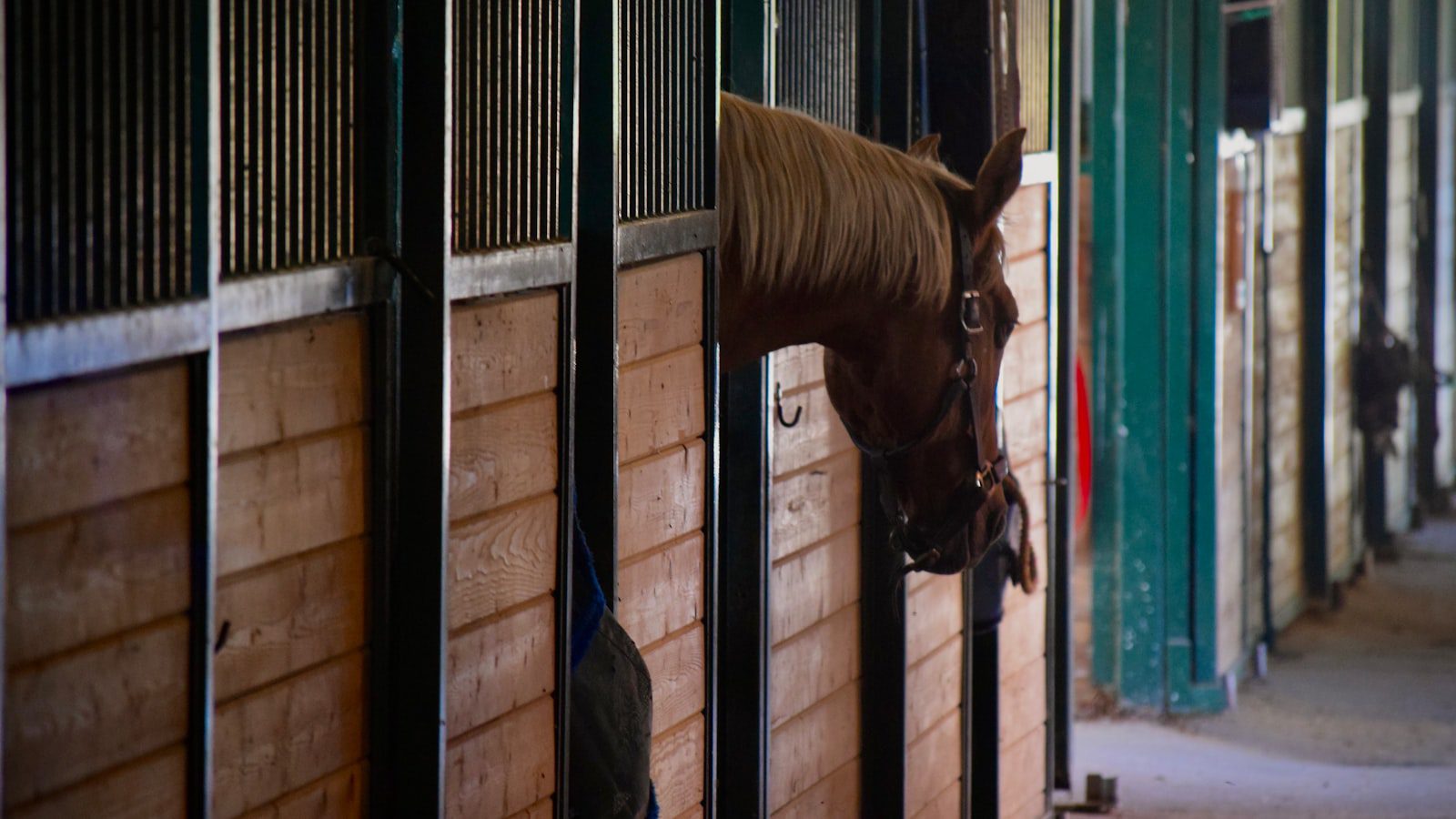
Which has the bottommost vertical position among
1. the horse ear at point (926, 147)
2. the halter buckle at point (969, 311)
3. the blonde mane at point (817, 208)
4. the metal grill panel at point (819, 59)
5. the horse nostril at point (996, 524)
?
the horse nostril at point (996, 524)

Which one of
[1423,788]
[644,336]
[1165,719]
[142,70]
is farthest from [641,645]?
[1165,719]

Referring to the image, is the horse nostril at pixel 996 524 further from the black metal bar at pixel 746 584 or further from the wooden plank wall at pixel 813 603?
the black metal bar at pixel 746 584

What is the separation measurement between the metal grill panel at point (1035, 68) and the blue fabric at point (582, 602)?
217 cm

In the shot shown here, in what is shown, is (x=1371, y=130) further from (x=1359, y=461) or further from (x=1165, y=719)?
(x=1165, y=719)

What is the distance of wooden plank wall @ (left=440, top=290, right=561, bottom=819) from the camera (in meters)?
1.96

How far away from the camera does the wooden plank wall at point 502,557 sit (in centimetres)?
196

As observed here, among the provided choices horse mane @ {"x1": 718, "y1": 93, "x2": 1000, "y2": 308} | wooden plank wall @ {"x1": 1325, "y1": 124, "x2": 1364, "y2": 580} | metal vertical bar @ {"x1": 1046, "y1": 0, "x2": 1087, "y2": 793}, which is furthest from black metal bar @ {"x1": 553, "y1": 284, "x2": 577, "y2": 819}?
wooden plank wall @ {"x1": 1325, "y1": 124, "x2": 1364, "y2": 580}

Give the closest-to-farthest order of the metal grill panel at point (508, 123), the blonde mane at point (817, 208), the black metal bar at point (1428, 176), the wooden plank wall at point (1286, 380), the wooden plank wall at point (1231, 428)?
the metal grill panel at point (508, 123) → the blonde mane at point (817, 208) → the wooden plank wall at point (1231, 428) → the wooden plank wall at point (1286, 380) → the black metal bar at point (1428, 176)

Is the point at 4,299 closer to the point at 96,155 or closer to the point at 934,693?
the point at 96,155

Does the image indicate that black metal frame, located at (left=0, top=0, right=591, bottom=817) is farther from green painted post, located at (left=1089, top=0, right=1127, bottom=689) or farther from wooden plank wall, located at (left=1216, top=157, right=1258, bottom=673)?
wooden plank wall, located at (left=1216, top=157, right=1258, bottom=673)

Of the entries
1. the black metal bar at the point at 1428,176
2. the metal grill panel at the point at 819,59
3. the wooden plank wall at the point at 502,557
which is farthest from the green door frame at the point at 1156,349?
the wooden plank wall at the point at 502,557

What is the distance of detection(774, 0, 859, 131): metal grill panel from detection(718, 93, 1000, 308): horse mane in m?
0.35

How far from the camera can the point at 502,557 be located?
81.0 inches

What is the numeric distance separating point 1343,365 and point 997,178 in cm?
628
